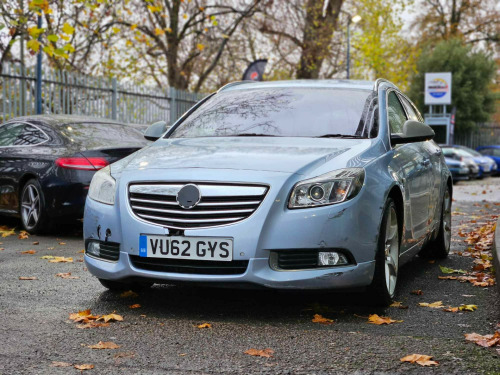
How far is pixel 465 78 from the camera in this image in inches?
1919

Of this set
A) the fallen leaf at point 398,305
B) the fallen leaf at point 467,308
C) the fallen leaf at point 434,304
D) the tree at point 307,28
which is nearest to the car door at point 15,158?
the fallen leaf at point 398,305

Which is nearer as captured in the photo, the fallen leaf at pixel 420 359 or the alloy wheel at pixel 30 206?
the fallen leaf at pixel 420 359

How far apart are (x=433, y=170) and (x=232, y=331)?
3.09m

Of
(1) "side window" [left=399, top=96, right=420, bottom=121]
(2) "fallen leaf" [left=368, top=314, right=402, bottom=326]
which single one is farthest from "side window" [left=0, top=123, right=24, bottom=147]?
(2) "fallen leaf" [left=368, top=314, right=402, bottom=326]

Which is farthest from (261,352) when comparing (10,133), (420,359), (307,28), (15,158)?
(307,28)

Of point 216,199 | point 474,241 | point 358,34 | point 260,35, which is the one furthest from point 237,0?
point 216,199

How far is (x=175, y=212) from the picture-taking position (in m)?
4.50

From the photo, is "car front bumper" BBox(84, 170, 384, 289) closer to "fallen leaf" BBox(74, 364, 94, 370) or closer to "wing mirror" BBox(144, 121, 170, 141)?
"fallen leaf" BBox(74, 364, 94, 370)

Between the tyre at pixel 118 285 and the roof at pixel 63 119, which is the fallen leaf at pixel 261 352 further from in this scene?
the roof at pixel 63 119

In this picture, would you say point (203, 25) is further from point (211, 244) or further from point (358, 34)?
point (211, 244)

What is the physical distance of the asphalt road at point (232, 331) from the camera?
11.8ft

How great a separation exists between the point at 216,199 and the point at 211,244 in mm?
266

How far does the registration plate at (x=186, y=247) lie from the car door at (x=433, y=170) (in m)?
2.58

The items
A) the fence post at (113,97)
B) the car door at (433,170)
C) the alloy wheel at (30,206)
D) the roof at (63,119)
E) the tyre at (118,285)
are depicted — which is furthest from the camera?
the fence post at (113,97)
